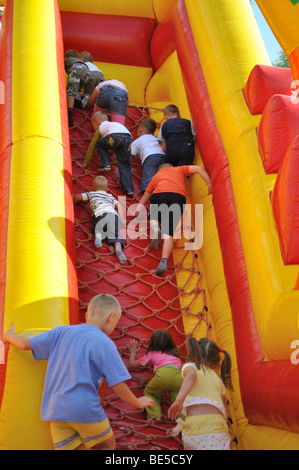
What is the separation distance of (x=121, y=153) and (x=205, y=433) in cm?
207

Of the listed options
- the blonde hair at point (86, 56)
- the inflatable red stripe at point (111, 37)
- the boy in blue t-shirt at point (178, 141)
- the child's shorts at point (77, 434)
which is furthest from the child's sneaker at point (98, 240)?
the inflatable red stripe at point (111, 37)

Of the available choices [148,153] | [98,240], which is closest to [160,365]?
[98,240]

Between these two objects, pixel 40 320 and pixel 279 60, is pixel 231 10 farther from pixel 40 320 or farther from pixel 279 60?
pixel 279 60

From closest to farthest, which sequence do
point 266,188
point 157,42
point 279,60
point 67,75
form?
point 266,188 → point 67,75 → point 157,42 → point 279,60

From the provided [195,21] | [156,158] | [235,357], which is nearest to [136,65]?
[195,21]

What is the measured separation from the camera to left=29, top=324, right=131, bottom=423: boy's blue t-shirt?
2.04 metres

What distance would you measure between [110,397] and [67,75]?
2786 mm

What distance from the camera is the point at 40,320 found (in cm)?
241

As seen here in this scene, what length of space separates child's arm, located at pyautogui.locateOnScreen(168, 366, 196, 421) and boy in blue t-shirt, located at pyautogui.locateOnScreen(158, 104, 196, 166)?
1742 mm

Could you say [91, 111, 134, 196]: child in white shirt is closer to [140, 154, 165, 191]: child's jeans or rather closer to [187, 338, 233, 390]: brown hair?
[140, 154, 165, 191]: child's jeans

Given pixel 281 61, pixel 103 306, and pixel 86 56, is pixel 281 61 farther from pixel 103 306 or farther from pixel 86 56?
pixel 103 306

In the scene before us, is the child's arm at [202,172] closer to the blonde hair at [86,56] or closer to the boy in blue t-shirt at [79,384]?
the boy in blue t-shirt at [79,384]

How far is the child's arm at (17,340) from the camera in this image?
2.24m

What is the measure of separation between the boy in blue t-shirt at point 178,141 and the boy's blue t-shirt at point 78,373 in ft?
6.38
